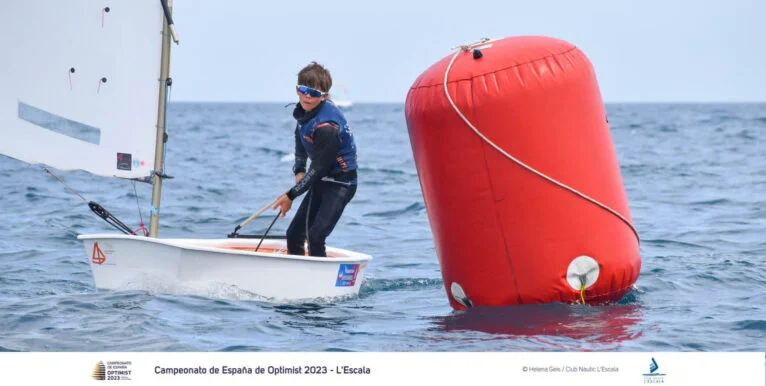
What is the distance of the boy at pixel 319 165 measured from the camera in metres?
7.11

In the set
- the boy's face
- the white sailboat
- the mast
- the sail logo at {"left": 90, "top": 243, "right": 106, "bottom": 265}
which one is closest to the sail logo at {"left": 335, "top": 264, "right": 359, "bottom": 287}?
the white sailboat

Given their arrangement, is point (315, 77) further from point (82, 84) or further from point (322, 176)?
point (82, 84)

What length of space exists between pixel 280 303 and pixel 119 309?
1064 millimetres

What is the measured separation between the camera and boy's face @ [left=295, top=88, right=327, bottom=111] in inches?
279

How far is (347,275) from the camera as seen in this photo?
739 centimetres

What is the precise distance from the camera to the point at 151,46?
7.61 meters

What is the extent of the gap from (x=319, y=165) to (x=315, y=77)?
60 centimetres

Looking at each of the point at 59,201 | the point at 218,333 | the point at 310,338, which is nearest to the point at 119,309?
the point at 218,333

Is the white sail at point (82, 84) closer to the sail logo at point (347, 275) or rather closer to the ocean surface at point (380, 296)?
the ocean surface at point (380, 296)
